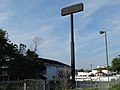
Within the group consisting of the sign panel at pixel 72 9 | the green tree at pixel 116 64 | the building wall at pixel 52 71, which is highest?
the sign panel at pixel 72 9

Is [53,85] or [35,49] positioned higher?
[35,49]

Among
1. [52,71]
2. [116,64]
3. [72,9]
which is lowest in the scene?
[52,71]

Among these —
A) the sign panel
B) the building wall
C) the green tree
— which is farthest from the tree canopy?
the green tree

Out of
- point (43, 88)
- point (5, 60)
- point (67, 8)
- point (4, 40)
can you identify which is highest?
point (67, 8)

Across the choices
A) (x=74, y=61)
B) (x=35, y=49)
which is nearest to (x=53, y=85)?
Result: (x=74, y=61)

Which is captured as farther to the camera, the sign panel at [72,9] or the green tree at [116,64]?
the green tree at [116,64]

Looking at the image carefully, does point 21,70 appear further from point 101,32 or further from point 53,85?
point 53,85

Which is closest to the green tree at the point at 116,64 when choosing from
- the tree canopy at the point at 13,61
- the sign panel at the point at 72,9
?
the sign panel at the point at 72,9

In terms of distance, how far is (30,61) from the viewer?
4809 cm

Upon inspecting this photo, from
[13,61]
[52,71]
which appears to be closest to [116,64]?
[52,71]

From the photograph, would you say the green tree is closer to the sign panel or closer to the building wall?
the building wall

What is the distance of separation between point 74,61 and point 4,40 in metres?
13.9

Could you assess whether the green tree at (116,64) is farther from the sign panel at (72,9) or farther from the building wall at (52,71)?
the sign panel at (72,9)

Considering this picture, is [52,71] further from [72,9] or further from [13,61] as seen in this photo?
[13,61]
